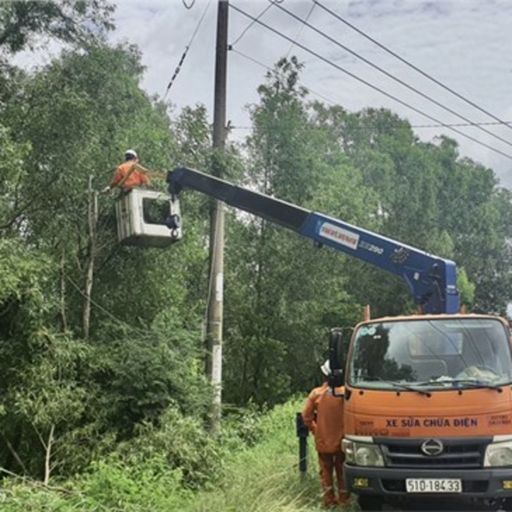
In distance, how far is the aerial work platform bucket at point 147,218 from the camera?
10336 mm

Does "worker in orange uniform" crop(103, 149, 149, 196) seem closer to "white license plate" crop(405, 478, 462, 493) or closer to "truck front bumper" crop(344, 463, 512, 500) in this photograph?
"truck front bumper" crop(344, 463, 512, 500)

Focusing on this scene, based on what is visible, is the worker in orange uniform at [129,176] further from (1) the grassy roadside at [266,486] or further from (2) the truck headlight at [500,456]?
(2) the truck headlight at [500,456]

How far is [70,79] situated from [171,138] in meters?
2.95

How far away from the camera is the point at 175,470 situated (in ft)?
26.7

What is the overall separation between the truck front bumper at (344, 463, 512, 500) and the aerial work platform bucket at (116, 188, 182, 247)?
5.37 metres

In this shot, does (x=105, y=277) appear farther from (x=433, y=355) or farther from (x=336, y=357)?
(x=433, y=355)

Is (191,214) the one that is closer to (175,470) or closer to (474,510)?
(175,470)

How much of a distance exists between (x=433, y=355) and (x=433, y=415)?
706mm

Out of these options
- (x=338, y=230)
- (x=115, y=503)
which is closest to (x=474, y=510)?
(x=115, y=503)

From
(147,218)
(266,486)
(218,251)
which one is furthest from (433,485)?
(218,251)

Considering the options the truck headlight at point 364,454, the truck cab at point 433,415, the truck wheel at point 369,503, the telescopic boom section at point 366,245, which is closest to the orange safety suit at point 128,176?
the telescopic boom section at point 366,245

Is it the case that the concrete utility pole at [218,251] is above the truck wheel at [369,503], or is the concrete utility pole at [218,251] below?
above

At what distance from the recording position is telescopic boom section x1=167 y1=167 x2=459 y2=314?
7840mm

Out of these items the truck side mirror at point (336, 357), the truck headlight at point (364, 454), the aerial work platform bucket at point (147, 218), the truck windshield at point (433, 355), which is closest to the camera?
the truck headlight at point (364, 454)
